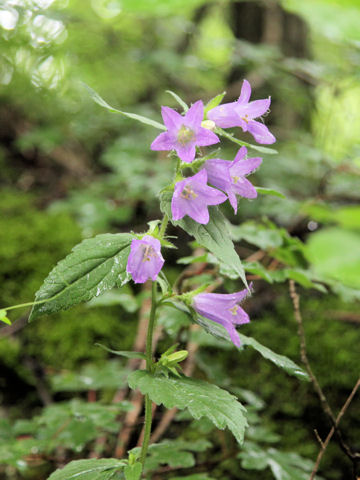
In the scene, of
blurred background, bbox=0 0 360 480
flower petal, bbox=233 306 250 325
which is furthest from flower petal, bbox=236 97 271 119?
flower petal, bbox=233 306 250 325

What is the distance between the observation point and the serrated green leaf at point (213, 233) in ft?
3.21

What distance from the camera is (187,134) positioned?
3.34ft

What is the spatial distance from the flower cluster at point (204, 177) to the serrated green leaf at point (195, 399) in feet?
0.51

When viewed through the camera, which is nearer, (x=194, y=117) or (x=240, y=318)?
(x=194, y=117)

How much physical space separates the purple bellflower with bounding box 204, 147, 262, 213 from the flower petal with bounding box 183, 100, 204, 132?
0.10 metres

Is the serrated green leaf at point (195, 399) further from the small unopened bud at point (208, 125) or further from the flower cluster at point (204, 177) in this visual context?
the small unopened bud at point (208, 125)

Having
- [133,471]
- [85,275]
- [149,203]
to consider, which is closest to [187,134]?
[85,275]

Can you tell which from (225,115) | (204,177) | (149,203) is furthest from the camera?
(149,203)

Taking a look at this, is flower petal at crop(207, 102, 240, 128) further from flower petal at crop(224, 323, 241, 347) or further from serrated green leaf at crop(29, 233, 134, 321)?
flower petal at crop(224, 323, 241, 347)

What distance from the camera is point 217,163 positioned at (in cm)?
108

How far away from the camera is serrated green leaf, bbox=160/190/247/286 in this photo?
98cm

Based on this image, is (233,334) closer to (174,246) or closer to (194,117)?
(174,246)

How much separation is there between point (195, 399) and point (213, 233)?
1.34ft

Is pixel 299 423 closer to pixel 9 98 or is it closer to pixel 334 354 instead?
pixel 334 354
